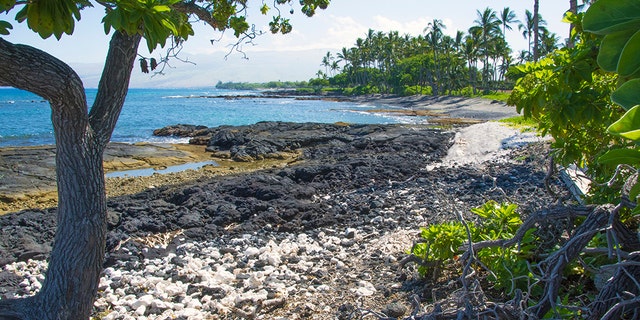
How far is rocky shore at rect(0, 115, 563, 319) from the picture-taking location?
5.26 metres

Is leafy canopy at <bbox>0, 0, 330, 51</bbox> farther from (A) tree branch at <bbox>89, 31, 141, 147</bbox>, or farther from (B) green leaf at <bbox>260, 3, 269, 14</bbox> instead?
(B) green leaf at <bbox>260, 3, 269, 14</bbox>

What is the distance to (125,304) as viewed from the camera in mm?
5492

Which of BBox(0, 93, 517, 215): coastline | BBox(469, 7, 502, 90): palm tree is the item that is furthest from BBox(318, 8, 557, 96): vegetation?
BBox(0, 93, 517, 215): coastline

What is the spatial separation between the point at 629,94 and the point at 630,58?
13 centimetres

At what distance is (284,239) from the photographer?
25.8 ft

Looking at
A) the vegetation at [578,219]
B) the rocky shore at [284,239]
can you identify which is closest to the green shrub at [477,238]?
the vegetation at [578,219]

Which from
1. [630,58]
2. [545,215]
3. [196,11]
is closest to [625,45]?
[630,58]

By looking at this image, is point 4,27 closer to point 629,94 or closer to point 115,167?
point 629,94

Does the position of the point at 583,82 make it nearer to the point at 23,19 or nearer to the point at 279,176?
the point at 23,19

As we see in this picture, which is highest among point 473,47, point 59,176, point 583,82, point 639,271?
point 473,47

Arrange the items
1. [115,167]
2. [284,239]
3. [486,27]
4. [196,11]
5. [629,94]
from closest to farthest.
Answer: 1. [629,94]
2. [196,11]
3. [284,239]
4. [115,167]
5. [486,27]

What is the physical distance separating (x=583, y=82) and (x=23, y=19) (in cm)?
396

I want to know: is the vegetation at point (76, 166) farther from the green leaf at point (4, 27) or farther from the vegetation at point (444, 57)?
the vegetation at point (444, 57)

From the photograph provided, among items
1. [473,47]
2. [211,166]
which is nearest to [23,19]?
[211,166]
